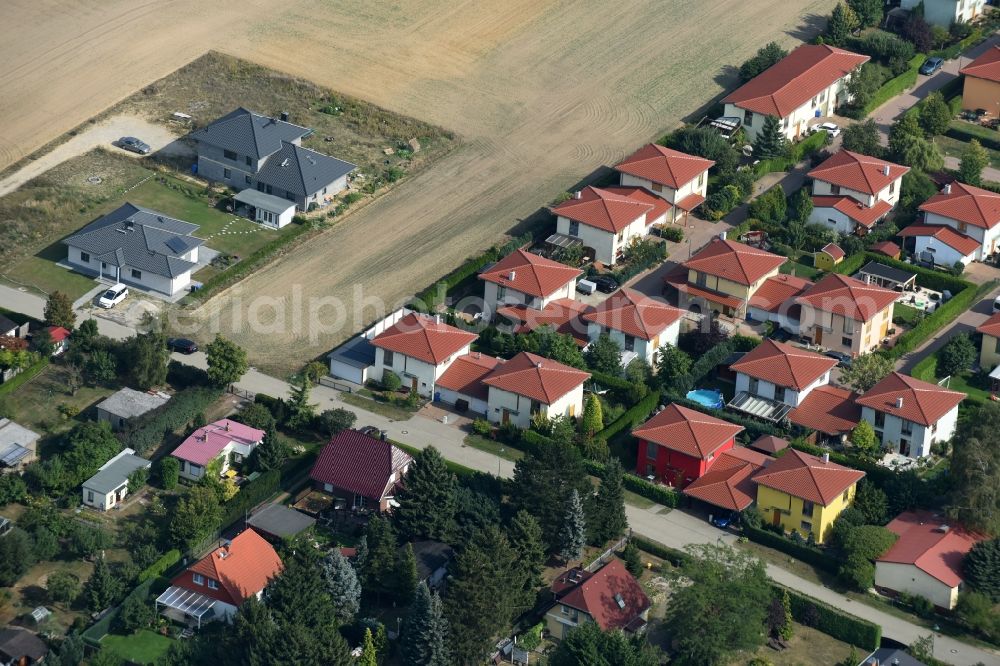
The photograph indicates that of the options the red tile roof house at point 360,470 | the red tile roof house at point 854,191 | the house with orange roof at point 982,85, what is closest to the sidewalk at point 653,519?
the red tile roof house at point 360,470

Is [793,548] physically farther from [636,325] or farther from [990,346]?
[990,346]

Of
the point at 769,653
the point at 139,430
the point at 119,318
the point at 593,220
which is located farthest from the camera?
the point at 593,220

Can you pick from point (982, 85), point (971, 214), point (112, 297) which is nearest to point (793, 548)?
point (971, 214)

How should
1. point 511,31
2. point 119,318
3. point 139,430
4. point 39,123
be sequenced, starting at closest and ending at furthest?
1. point 139,430
2. point 119,318
3. point 39,123
4. point 511,31

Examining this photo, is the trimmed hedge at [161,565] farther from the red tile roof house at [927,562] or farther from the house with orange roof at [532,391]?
the red tile roof house at [927,562]

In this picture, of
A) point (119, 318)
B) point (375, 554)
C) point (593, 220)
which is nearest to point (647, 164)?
point (593, 220)

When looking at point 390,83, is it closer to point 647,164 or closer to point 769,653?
point 647,164

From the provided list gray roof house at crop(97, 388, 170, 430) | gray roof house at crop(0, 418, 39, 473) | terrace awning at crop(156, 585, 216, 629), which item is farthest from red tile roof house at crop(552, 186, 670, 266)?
terrace awning at crop(156, 585, 216, 629)
